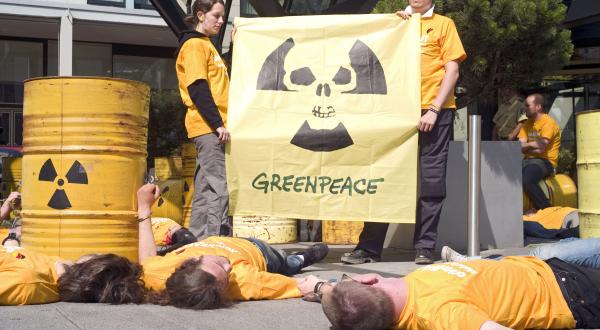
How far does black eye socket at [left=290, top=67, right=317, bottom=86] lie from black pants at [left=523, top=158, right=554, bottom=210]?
3.92 m

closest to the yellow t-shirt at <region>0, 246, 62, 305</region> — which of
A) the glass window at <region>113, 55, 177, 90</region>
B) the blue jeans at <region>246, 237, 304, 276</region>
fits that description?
the blue jeans at <region>246, 237, 304, 276</region>

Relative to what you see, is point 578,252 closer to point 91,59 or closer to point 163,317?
point 163,317

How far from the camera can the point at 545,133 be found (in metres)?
9.30

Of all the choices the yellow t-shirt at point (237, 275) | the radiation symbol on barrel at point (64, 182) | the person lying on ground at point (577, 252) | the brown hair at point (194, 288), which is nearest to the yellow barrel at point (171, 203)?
the radiation symbol on barrel at point (64, 182)

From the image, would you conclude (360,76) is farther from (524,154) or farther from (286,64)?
(524,154)

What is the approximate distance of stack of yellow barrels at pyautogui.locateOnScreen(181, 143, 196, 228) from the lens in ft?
32.7

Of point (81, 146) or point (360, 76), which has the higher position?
point (360, 76)

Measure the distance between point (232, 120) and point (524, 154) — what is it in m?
4.73

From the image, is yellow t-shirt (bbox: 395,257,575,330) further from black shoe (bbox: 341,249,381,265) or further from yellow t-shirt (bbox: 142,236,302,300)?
black shoe (bbox: 341,249,381,265)

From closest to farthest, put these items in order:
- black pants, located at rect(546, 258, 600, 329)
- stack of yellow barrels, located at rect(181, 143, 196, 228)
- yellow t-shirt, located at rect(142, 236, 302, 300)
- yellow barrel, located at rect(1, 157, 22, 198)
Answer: black pants, located at rect(546, 258, 600, 329), yellow t-shirt, located at rect(142, 236, 302, 300), stack of yellow barrels, located at rect(181, 143, 196, 228), yellow barrel, located at rect(1, 157, 22, 198)

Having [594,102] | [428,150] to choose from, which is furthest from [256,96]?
[594,102]

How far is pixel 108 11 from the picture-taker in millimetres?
19219

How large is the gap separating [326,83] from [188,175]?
14.2 ft

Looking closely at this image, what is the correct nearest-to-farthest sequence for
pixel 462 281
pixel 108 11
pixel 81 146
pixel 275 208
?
1. pixel 462 281
2. pixel 81 146
3. pixel 275 208
4. pixel 108 11
